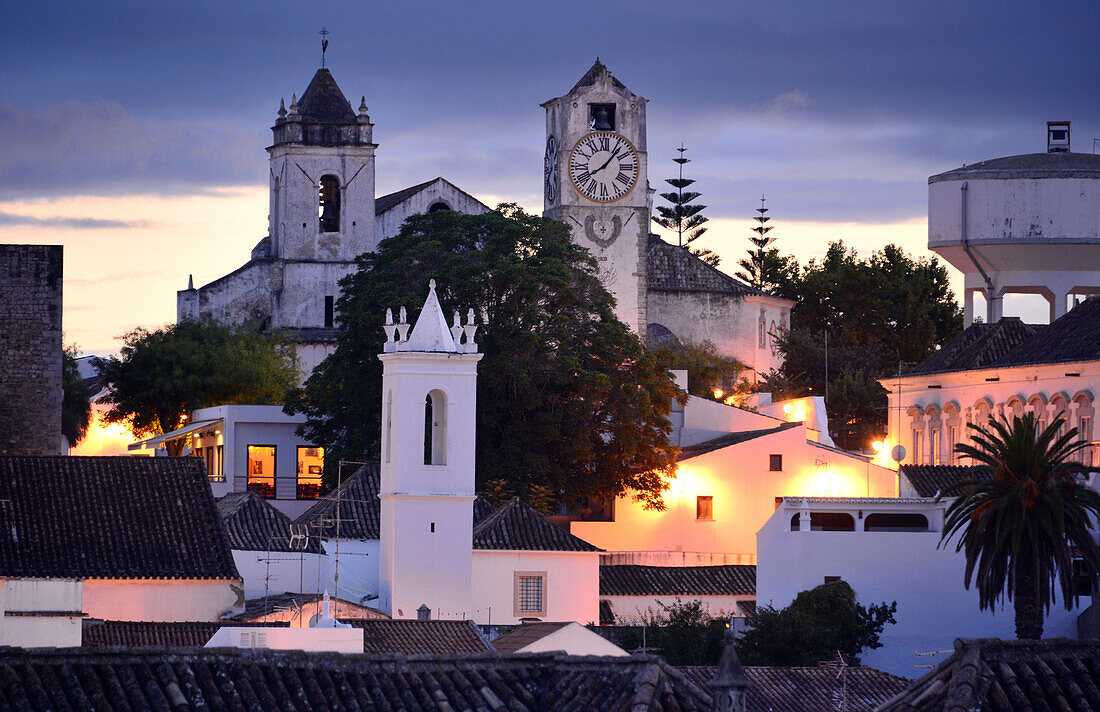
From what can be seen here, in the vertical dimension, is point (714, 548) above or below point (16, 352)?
below

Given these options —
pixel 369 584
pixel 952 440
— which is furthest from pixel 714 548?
pixel 369 584

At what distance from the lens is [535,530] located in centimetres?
4772

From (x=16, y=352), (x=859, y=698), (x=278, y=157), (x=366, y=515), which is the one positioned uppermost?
(x=278, y=157)

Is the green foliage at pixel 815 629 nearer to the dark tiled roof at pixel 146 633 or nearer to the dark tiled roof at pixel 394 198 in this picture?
the dark tiled roof at pixel 146 633

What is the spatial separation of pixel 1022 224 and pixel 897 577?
1635 cm

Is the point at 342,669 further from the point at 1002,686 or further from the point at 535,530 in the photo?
the point at 535,530

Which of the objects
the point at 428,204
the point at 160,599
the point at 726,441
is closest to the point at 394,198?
the point at 428,204

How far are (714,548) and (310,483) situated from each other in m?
13.1

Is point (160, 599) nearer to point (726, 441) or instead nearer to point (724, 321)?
point (726, 441)

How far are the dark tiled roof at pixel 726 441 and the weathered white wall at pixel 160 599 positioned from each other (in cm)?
2121

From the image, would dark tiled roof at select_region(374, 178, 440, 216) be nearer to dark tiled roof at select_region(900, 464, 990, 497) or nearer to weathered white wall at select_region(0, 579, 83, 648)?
dark tiled roof at select_region(900, 464, 990, 497)

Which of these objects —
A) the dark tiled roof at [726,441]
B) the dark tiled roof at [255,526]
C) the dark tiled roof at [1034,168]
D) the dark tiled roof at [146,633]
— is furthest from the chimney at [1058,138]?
Answer: the dark tiled roof at [146,633]

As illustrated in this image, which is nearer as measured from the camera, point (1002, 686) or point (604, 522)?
point (1002, 686)

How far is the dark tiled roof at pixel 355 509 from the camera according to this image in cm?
4647
